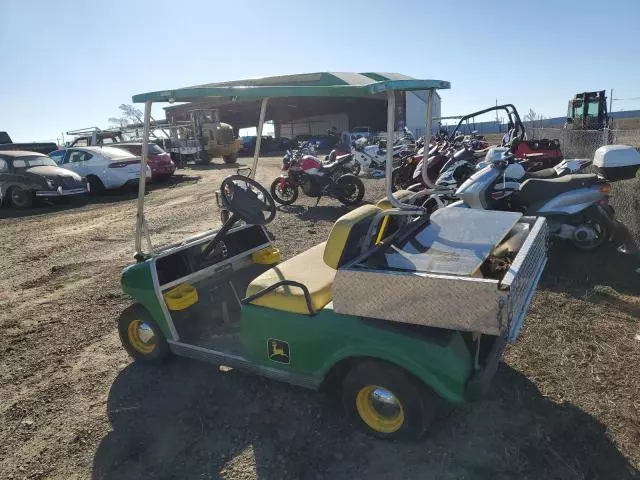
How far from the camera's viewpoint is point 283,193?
1064 centimetres

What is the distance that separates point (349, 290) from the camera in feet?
8.08

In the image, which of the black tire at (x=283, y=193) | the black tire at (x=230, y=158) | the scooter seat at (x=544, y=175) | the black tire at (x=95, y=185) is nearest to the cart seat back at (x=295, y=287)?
the scooter seat at (x=544, y=175)

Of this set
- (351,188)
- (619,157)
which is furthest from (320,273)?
(351,188)

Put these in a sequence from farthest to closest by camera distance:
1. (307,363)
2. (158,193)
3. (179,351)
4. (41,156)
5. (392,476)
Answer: (158,193)
(41,156)
(179,351)
(307,363)
(392,476)

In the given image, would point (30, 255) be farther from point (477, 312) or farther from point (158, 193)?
point (477, 312)

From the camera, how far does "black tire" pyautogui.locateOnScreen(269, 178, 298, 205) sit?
1057cm

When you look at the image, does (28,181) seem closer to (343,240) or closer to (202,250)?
(202,250)

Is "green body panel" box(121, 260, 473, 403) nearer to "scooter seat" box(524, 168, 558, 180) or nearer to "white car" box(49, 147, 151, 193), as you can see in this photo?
"scooter seat" box(524, 168, 558, 180)

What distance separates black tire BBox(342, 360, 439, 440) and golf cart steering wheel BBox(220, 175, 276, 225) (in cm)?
146

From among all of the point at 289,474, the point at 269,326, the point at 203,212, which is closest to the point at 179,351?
the point at 269,326

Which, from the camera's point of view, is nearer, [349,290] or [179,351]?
[349,290]

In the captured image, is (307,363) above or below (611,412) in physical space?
above

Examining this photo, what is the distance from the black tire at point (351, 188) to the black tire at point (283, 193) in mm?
1258

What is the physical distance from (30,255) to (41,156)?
6.82m
